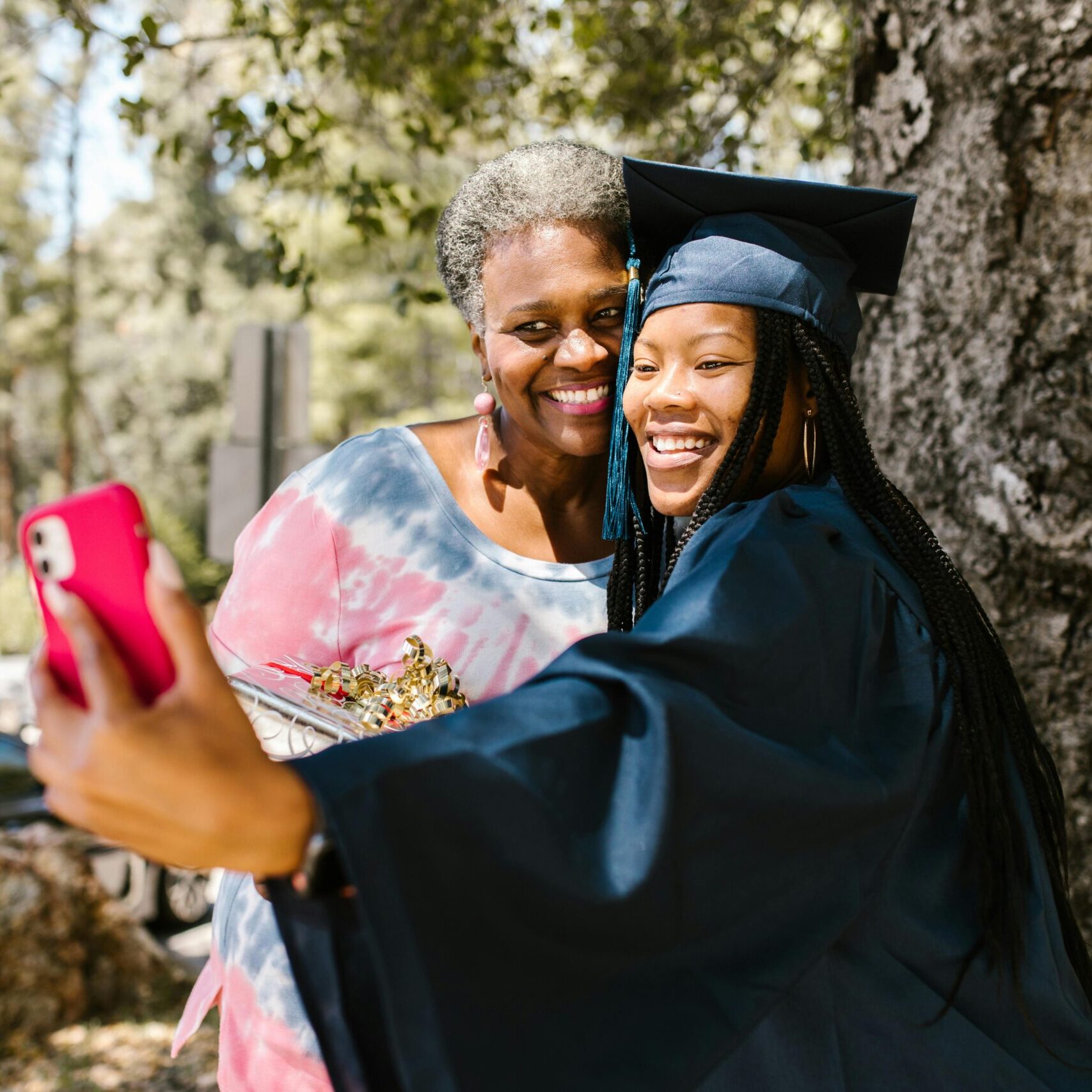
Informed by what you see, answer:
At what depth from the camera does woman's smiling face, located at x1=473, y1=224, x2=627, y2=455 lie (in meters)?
2.25

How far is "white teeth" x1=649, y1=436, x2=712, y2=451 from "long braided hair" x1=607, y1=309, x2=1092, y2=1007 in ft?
0.21

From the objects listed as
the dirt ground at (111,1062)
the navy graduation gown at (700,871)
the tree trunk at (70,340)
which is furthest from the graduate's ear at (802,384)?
the tree trunk at (70,340)

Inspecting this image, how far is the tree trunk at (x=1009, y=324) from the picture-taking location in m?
2.61

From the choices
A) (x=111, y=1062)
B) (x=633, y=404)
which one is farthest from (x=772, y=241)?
(x=111, y=1062)

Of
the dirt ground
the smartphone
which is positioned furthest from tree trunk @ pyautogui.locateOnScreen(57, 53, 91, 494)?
the smartphone

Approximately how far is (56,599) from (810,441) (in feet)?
3.71

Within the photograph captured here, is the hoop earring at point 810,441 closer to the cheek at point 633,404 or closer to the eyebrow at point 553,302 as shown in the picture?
the cheek at point 633,404

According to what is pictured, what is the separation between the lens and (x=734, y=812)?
1213 millimetres

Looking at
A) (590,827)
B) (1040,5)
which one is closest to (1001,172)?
(1040,5)

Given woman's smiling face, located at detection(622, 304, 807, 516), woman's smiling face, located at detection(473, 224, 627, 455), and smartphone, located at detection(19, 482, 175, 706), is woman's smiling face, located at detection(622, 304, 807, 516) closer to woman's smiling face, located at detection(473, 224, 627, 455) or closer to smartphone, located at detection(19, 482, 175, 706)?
woman's smiling face, located at detection(473, 224, 627, 455)

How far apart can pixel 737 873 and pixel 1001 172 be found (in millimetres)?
2058

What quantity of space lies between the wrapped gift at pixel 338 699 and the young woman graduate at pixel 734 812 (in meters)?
0.51

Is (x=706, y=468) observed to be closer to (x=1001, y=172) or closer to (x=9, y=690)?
(x=1001, y=172)

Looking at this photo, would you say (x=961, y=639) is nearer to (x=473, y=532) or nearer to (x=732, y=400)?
(x=732, y=400)
